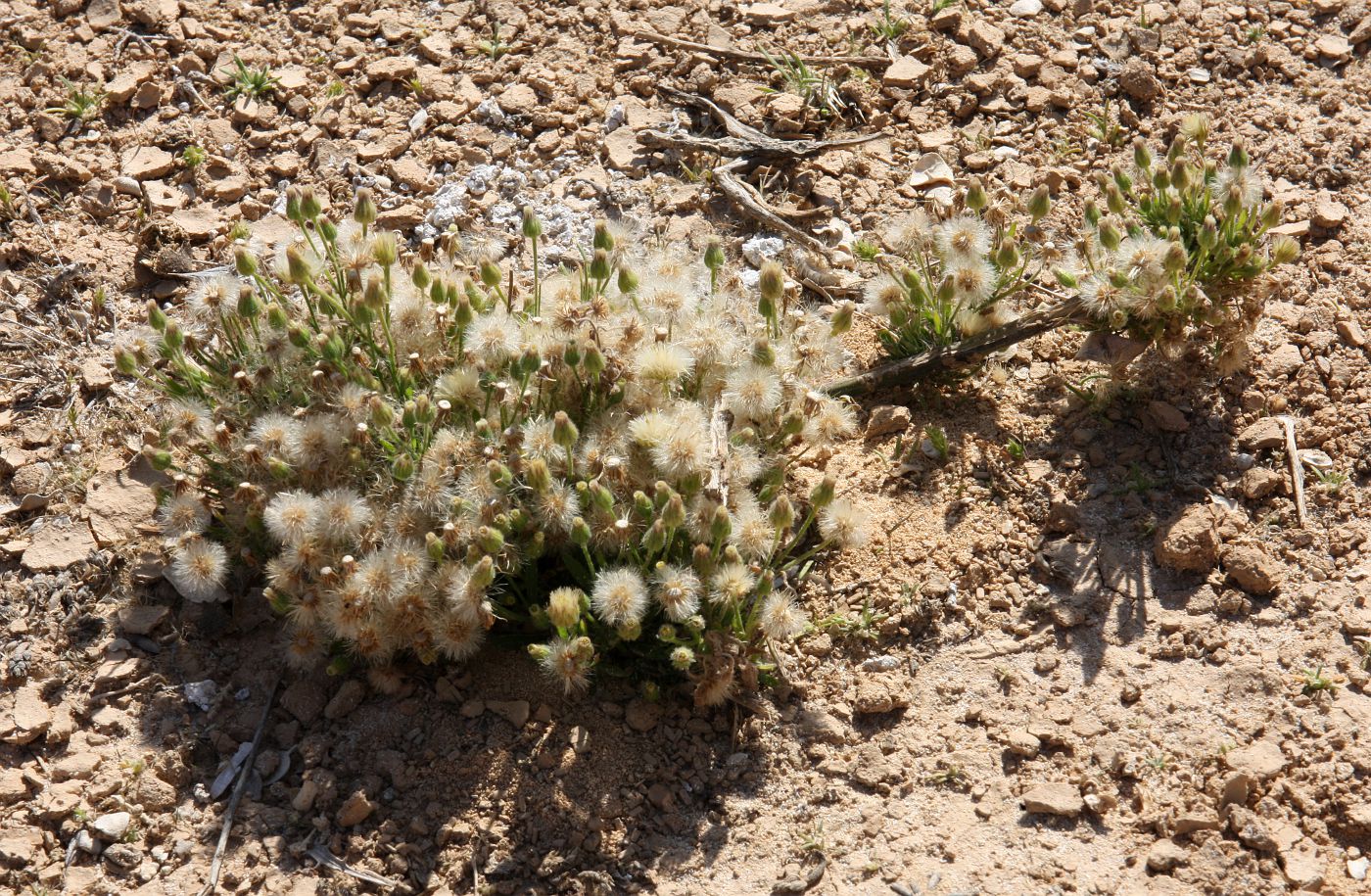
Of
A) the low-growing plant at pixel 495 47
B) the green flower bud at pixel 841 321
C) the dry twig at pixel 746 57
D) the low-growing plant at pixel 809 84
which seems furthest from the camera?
the low-growing plant at pixel 495 47

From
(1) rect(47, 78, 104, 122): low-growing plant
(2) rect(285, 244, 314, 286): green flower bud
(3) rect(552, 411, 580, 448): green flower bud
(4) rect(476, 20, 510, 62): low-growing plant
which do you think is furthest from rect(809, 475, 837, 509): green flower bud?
(1) rect(47, 78, 104, 122): low-growing plant

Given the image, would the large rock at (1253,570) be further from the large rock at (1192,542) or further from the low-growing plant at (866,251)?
the low-growing plant at (866,251)

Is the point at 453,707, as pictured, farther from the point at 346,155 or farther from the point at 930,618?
the point at 346,155

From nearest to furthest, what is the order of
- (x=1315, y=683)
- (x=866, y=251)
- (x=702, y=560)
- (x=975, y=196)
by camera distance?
(x=702, y=560), (x=1315, y=683), (x=975, y=196), (x=866, y=251)

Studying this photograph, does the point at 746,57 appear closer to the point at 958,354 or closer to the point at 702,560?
the point at 958,354

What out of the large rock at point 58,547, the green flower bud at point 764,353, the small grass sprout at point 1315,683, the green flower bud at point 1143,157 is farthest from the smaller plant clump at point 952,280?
the large rock at point 58,547

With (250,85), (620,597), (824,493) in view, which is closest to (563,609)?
(620,597)
